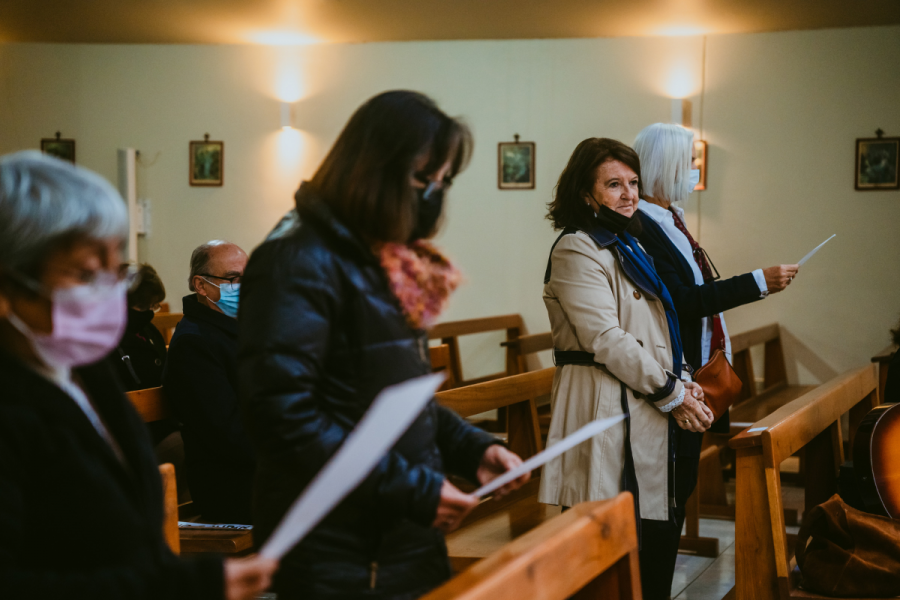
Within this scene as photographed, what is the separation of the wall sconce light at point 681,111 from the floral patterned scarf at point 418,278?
4.84m

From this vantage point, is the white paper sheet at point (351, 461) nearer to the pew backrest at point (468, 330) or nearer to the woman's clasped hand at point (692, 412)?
the woman's clasped hand at point (692, 412)

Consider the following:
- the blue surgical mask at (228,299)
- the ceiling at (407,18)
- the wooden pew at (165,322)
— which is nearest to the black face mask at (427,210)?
the blue surgical mask at (228,299)

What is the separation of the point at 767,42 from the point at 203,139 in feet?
13.6

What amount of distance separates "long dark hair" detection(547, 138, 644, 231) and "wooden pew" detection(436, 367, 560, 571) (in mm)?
603

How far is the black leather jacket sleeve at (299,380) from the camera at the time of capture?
1237 millimetres

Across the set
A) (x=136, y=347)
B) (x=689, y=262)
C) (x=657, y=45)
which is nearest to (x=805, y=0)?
(x=657, y=45)

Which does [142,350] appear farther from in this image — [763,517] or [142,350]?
[763,517]

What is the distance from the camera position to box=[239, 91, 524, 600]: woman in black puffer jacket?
4.11 feet

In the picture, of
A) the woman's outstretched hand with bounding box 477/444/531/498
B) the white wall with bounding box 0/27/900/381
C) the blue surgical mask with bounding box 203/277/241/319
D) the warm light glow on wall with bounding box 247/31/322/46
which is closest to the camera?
the woman's outstretched hand with bounding box 477/444/531/498

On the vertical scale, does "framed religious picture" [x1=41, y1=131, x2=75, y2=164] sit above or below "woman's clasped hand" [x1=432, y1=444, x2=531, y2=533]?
above

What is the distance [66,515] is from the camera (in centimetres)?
90

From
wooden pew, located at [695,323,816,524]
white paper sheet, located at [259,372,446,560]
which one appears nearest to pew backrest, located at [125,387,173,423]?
white paper sheet, located at [259,372,446,560]

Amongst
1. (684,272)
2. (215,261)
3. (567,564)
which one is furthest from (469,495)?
(215,261)

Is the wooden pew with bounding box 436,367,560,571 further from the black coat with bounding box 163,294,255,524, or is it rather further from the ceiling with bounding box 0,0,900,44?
the ceiling with bounding box 0,0,900,44
